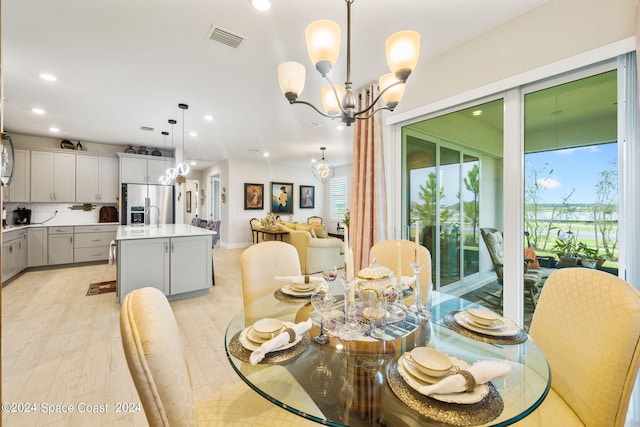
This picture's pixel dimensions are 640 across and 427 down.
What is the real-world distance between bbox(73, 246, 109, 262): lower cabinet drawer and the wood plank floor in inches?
45.1

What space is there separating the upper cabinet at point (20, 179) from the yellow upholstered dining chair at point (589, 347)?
7596 mm

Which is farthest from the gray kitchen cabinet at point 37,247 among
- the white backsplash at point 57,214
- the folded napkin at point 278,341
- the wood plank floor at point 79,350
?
the folded napkin at point 278,341

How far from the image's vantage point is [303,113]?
4375 mm

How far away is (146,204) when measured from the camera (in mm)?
6035

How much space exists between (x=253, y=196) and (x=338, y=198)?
9.22ft

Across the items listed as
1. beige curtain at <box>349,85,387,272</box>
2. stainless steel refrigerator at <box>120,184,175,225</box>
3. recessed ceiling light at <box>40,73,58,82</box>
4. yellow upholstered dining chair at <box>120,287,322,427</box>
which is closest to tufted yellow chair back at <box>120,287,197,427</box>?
yellow upholstered dining chair at <box>120,287,322,427</box>

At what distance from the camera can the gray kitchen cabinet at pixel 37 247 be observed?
509 cm

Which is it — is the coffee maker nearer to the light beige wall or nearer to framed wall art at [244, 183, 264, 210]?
framed wall art at [244, 183, 264, 210]

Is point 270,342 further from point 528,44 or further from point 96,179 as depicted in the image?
point 96,179

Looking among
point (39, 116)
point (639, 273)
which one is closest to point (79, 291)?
point (39, 116)

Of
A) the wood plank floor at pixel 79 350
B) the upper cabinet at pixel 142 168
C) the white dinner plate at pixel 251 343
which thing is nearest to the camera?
the white dinner plate at pixel 251 343

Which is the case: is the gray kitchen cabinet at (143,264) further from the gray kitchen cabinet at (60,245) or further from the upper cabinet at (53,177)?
the upper cabinet at (53,177)

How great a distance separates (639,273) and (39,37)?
4.74 m

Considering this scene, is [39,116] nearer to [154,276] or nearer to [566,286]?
[154,276]
